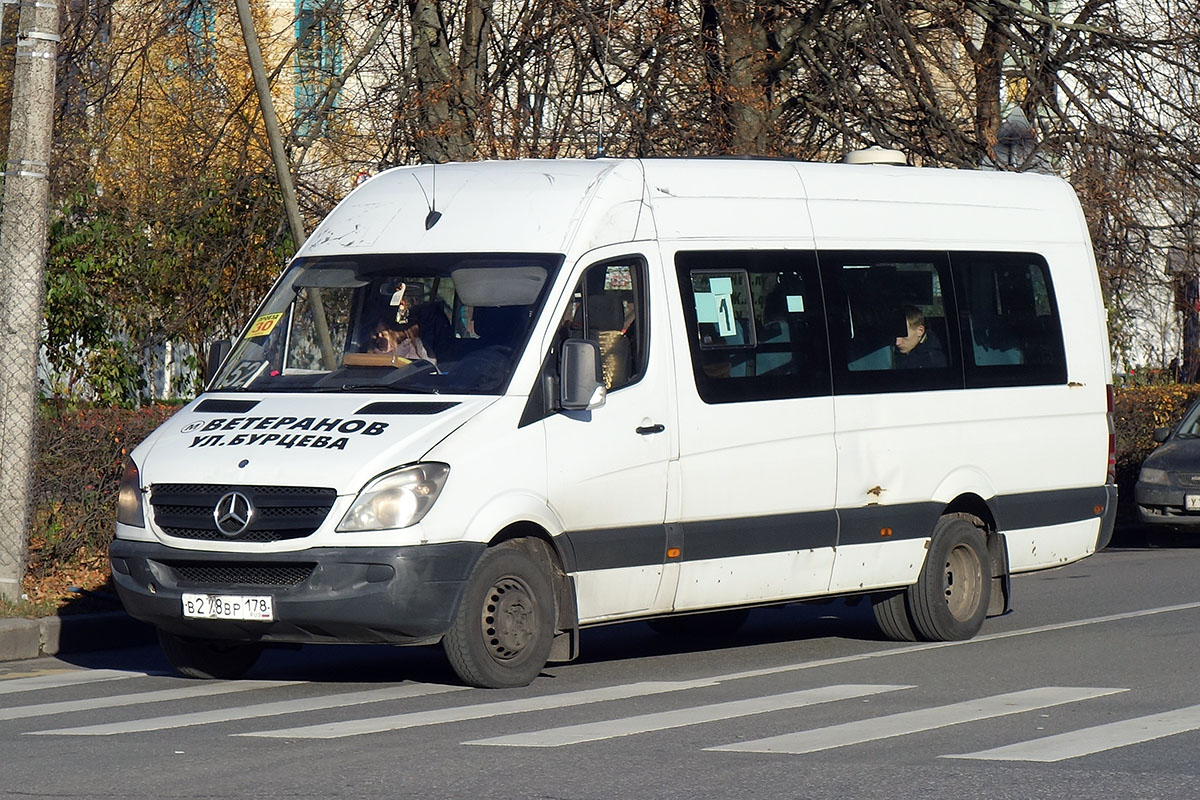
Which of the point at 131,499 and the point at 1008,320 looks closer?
the point at 131,499

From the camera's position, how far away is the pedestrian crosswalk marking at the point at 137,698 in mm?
8967

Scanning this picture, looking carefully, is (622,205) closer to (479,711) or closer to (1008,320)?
(479,711)

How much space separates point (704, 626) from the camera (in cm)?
1223

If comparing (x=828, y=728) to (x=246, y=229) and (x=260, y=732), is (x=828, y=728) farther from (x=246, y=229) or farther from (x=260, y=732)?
(x=246, y=229)

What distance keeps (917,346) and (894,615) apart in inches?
62.3

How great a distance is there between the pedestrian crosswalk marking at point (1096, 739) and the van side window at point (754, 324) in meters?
Answer: 2.90

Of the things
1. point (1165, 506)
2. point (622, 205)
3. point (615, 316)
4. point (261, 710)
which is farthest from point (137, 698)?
point (1165, 506)

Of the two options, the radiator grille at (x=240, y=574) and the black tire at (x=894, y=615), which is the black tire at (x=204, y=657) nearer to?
the radiator grille at (x=240, y=574)

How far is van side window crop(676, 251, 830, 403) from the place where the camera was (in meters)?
10.3

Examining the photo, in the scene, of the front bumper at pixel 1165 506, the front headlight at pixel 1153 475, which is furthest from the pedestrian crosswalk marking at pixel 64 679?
the front headlight at pixel 1153 475

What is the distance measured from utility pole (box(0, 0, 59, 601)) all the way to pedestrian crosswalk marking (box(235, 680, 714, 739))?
13.9 ft

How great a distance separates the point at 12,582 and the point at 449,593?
4.08m

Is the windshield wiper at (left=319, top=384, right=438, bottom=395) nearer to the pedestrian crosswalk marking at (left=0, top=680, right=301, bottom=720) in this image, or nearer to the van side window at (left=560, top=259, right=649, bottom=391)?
the van side window at (left=560, top=259, right=649, bottom=391)

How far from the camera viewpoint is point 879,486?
11039 mm
